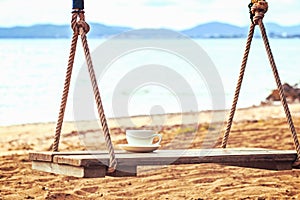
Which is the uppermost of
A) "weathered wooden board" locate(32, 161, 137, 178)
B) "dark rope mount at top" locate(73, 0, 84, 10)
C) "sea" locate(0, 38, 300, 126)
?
"sea" locate(0, 38, 300, 126)

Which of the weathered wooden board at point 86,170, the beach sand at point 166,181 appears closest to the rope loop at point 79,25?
the weathered wooden board at point 86,170

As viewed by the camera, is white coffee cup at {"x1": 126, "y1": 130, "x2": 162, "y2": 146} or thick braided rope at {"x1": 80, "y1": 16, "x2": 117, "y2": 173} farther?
white coffee cup at {"x1": 126, "y1": 130, "x2": 162, "y2": 146}

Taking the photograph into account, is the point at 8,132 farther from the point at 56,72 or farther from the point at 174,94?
the point at 56,72

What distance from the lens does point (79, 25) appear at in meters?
3.41

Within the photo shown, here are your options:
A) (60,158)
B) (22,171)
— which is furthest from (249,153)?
(22,171)

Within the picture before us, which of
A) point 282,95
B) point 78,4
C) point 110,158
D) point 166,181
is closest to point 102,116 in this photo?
point 110,158

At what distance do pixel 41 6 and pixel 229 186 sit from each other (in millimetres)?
27855

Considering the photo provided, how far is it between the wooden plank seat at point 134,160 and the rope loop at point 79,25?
0.62 m

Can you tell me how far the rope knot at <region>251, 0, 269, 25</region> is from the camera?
3.80 m

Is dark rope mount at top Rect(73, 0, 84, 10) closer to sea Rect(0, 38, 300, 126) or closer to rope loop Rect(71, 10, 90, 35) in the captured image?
rope loop Rect(71, 10, 90, 35)

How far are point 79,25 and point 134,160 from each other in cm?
77

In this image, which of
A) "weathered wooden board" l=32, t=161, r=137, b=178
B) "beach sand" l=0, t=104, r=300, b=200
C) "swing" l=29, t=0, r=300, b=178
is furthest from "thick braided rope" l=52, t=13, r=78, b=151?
"beach sand" l=0, t=104, r=300, b=200

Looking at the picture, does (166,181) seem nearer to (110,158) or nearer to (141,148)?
(141,148)

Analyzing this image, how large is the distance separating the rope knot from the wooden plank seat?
776 mm
